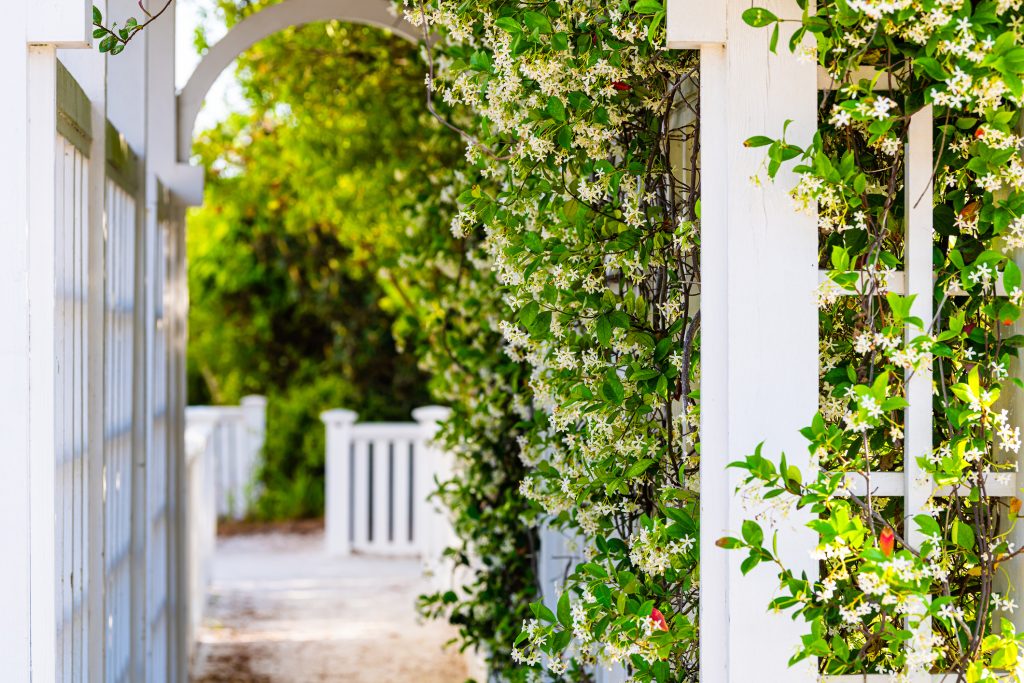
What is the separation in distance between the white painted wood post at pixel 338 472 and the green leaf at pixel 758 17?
6629mm

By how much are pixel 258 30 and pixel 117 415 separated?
4.76 feet

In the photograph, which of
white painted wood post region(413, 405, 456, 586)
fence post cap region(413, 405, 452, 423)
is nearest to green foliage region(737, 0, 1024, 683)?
white painted wood post region(413, 405, 456, 586)

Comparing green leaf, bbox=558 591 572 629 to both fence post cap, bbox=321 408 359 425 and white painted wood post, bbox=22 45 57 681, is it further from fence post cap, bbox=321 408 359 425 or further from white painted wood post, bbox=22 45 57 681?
fence post cap, bbox=321 408 359 425

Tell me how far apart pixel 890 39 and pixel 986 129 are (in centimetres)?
17

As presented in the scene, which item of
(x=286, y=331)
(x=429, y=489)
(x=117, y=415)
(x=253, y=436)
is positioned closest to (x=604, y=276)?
(x=117, y=415)

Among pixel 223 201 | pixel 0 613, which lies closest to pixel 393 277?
pixel 0 613

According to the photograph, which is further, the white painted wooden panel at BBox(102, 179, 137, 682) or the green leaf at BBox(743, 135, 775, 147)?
the white painted wooden panel at BBox(102, 179, 137, 682)

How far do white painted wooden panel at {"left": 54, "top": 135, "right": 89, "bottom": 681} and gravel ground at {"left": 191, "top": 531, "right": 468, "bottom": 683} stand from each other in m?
2.45

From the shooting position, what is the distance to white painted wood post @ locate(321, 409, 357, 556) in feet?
25.7

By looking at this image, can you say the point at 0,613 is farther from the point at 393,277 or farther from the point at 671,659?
the point at 393,277

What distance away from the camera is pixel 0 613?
1.49 meters

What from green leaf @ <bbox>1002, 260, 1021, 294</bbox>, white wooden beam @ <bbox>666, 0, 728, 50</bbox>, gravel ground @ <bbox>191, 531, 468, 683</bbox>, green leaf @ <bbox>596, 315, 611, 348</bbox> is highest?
white wooden beam @ <bbox>666, 0, 728, 50</bbox>

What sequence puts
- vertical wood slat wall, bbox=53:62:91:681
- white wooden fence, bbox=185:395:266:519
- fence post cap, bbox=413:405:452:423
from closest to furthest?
vertical wood slat wall, bbox=53:62:91:681
fence post cap, bbox=413:405:452:423
white wooden fence, bbox=185:395:266:519

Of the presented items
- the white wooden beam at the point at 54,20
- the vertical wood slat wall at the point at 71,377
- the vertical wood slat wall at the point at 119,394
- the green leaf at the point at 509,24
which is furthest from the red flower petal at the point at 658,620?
the vertical wood slat wall at the point at 119,394
